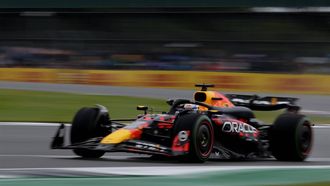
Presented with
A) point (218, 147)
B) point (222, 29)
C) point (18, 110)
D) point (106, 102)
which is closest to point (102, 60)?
point (222, 29)

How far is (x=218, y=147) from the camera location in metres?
8.12

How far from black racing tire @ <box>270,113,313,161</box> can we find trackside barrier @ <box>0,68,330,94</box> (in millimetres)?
13478

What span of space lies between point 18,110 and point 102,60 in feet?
46.0

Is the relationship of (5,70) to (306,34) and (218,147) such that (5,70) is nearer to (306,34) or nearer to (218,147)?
(306,34)

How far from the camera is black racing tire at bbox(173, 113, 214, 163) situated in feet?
24.2

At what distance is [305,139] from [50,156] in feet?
10.7

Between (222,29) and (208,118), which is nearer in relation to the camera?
(208,118)

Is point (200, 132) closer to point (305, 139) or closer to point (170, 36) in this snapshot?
point (305, 139)

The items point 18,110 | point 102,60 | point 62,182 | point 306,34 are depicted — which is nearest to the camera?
point 62,182

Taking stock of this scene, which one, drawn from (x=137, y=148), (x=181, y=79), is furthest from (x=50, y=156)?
(x=181, y=79)

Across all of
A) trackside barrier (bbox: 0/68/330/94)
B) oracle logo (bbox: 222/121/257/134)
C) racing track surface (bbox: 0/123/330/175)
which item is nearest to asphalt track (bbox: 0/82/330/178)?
racing track surface (bbox: 0/123/330/175)

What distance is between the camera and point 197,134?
741 centimetres

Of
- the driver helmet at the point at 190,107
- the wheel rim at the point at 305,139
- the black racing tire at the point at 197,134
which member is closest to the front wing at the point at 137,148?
the black racing tire at the point at 197,134

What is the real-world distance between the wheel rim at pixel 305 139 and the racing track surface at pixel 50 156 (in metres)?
0.18
